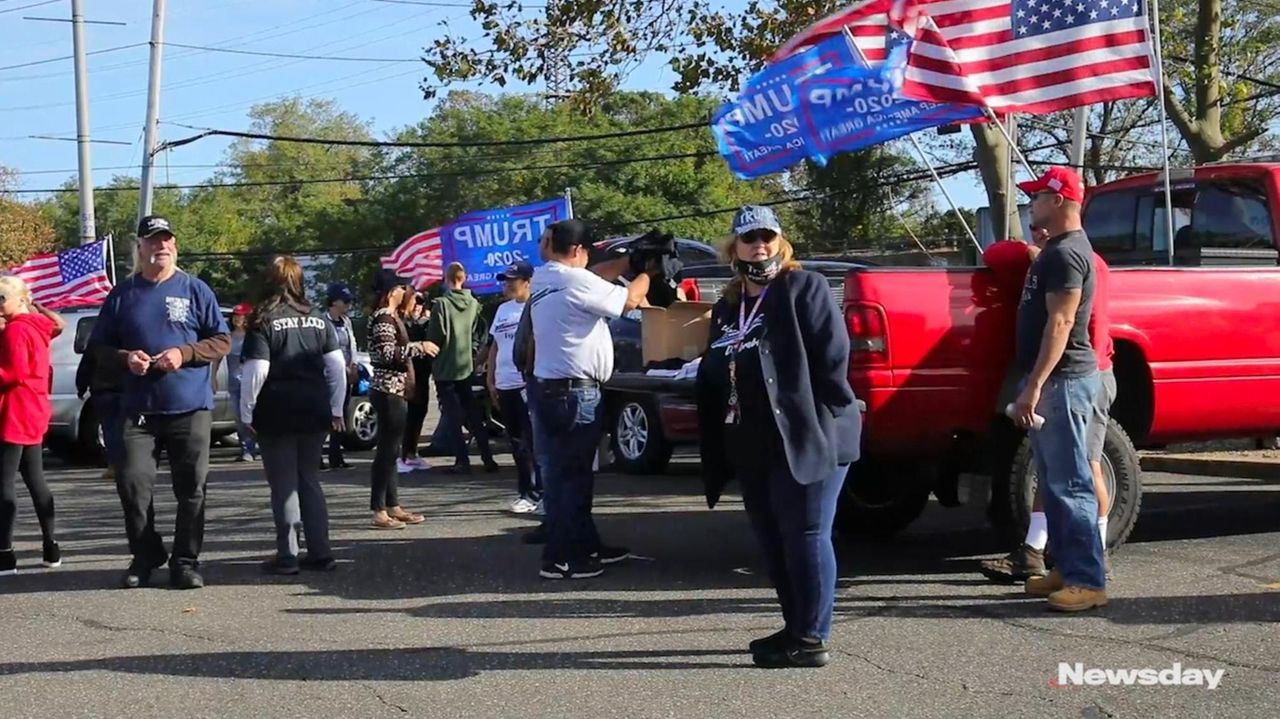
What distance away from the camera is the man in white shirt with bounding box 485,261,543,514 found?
33.6 ft

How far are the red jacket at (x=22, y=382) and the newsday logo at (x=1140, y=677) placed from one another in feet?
19.1

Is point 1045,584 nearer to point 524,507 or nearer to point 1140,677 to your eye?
point 1140,677

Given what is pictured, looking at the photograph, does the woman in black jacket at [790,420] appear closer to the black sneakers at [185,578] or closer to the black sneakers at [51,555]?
the black sneakers at [185,578]

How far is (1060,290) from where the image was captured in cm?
640

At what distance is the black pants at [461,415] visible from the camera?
1367 centimetres

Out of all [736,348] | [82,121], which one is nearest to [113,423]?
[736,348]

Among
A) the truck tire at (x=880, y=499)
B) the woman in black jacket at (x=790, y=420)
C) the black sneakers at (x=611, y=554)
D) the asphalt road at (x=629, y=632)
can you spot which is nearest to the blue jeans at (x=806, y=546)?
the woman in black jacket at (x=790, y=420)

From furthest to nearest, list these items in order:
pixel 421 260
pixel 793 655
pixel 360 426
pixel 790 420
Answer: pixel 421 260
pixel 360 426
pixel 793 655
pixel 790 420

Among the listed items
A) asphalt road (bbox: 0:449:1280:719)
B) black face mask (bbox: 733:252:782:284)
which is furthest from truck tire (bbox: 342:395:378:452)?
black face mask (bbox: 733:252:782:284)

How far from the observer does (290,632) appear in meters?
6.73

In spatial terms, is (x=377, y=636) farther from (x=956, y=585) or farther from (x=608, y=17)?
(x=608, y=17)

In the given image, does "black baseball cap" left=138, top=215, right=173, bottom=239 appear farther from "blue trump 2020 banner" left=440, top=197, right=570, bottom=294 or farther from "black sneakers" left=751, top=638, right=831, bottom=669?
"blue trump 2020 banner" left=440, top=197, right=570, bottom=294

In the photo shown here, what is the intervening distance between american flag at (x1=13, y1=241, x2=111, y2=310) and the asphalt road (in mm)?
16856

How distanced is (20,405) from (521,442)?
3242mm
